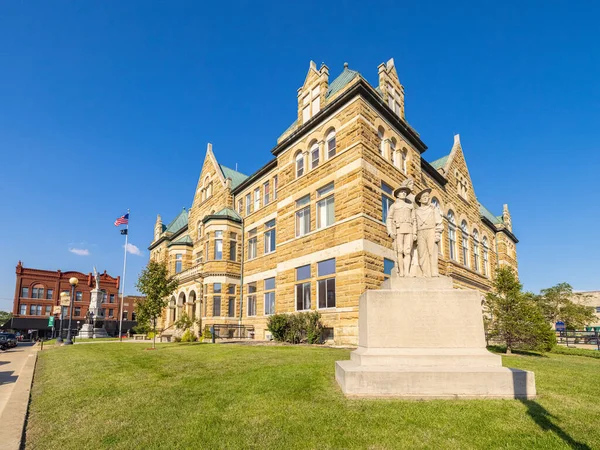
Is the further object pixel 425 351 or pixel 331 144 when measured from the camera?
pixel 331 144

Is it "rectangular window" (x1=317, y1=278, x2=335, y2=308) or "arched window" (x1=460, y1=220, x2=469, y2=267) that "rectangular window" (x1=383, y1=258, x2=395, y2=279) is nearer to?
"rectangular window" (x1=317, y1=278, x2=335, y2=308)

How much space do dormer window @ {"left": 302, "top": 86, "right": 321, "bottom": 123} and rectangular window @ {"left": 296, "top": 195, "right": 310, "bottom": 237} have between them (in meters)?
5.12

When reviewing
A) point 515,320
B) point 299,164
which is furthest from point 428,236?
point 299,164

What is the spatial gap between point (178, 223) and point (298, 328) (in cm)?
3135

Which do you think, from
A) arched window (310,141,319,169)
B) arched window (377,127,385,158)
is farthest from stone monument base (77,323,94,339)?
arched window (377,127,385,158)

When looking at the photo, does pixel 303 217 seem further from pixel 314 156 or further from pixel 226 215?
pixel 226 215

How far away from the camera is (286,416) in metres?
5.84

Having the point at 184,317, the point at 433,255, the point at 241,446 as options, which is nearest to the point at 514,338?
the point at 433,255

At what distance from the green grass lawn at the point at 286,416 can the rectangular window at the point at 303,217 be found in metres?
13.7

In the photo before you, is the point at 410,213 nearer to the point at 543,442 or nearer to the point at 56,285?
the point at 543,442

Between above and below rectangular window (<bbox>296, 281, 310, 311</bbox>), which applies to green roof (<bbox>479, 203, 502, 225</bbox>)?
above

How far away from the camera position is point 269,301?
25391 mm

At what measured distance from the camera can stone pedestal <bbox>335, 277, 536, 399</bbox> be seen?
678cm

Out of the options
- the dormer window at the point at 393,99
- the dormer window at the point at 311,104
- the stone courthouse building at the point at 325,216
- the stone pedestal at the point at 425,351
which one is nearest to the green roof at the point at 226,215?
the stone courthouse building at the point at 325,216
